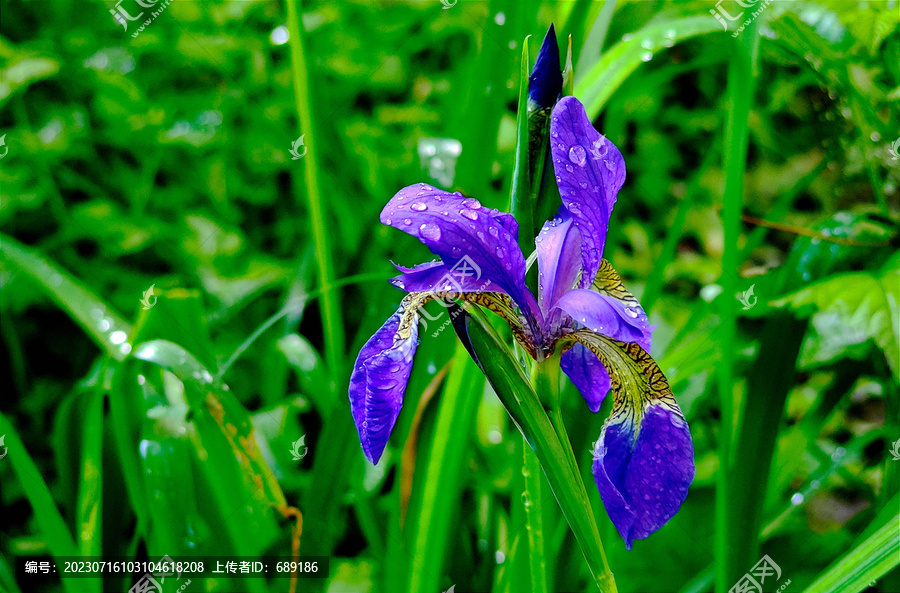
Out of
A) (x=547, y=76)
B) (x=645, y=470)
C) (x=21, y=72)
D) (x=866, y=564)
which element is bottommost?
(x=866, y=564)

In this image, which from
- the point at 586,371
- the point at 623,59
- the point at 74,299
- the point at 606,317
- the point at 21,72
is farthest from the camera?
the point at 21,72

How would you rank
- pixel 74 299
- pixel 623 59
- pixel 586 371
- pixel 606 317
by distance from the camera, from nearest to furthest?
pixel 606 317, pixel 586 371, pixel 623 59, pixel 74 299

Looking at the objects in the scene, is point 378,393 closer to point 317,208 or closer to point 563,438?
point 563,438

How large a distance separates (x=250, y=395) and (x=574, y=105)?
0.90 m

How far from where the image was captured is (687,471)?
37 centimetres

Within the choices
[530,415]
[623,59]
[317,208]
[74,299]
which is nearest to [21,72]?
[74,299]

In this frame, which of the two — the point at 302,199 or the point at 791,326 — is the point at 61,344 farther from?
the point at 791,326

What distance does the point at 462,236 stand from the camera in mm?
355

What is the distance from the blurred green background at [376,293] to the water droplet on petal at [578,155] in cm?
19

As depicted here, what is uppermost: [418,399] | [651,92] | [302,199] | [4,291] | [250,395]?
[651,92]

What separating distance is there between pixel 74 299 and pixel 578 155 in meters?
0.64

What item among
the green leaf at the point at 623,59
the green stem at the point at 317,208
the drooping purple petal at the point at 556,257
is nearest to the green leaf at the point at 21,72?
the green stem at the point at 317,208

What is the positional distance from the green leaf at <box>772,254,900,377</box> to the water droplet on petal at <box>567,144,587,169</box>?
0.35m

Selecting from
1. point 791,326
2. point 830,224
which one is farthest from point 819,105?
point 791,326
